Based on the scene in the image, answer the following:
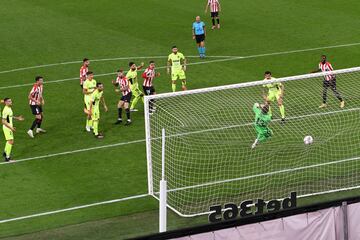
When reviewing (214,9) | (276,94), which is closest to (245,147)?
(276,94)

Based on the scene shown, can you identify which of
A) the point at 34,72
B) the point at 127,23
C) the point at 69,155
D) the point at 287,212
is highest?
the point at 127,23

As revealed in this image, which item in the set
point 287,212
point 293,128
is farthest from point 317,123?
point 287,212

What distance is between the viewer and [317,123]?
A: 2858cm

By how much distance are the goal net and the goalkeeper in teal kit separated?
193mm

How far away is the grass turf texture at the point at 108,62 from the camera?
2625 centimetres

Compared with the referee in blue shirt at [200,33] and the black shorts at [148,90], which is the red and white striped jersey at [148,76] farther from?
the referee in blue shirt at [200,33]

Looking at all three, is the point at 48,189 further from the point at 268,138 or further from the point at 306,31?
the point at 306,31

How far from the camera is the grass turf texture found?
26250 millimetres

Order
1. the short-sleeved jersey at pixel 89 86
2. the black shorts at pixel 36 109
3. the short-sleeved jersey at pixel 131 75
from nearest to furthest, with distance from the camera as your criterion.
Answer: the black shorts at pixel 36 109 < the short-sleeved jersey at pixel 89 86 < the short-sleeved jersey at pixel 131 75

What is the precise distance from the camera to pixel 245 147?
27.8m

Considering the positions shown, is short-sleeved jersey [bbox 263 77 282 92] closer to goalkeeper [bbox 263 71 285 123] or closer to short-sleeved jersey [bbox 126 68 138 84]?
goalkeeper [bbox 263 71 285 123]

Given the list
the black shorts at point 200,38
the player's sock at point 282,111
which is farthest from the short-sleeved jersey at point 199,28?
the player's sock at point 282,111

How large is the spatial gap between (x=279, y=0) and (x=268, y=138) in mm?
20958

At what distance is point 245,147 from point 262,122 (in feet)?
2.90
